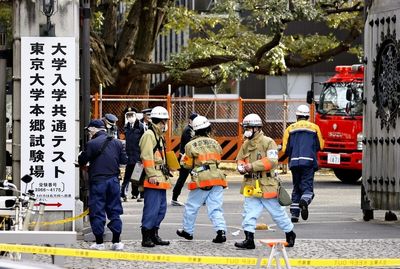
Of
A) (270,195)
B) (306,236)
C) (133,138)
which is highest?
(133,138)

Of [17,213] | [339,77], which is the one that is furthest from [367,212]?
[339,77]

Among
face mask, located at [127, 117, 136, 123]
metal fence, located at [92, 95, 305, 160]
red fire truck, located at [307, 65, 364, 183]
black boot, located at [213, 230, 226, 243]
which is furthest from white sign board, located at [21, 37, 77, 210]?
metal fence, located at [92, 95, 305, 160]

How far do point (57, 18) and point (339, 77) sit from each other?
15031mm

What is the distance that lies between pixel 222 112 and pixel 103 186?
19337 millimetres

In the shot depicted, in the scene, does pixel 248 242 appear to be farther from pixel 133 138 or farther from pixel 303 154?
pixel 133 138

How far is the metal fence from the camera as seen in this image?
3369 centimetres

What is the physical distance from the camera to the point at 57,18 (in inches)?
654

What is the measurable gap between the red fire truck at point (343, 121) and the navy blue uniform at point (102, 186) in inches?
557

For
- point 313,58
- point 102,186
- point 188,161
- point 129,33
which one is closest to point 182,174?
point 188,161

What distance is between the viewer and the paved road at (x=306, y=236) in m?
15.1

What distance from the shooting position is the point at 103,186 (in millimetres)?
15578

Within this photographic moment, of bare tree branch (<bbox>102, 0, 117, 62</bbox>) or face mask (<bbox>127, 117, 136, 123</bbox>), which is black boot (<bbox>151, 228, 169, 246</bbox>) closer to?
face mask (<bbox>127, 117, 136, 123</bbox>)

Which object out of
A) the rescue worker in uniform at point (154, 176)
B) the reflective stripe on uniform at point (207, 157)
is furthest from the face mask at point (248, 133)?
the rescue worker in uniform at point (154, 176)

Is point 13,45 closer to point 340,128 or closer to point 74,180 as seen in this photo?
point 74,180
